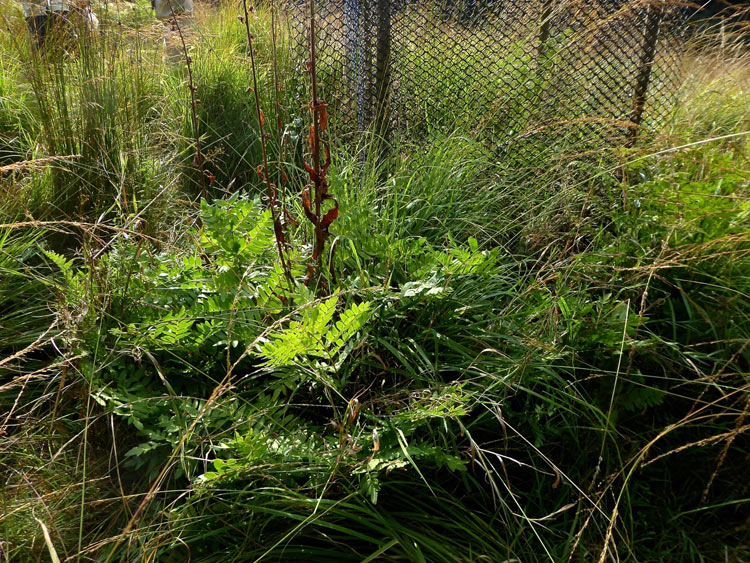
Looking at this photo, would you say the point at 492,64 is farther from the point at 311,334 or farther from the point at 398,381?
the point at 311,334

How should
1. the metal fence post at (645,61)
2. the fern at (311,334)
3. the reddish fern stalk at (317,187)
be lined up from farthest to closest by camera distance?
1. the metal fence post at (645,61)
2. the reddish fern stalk at (317,187)
3. the fern at (311,334)

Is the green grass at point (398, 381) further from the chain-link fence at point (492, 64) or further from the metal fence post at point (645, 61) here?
the metal fence post at point (645, 61)

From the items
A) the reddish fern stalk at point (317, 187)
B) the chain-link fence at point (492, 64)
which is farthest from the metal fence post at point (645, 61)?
the reddish fern stalk at point (317, 187)

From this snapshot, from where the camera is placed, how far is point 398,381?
6.48 feet

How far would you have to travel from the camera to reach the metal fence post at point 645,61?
301cm

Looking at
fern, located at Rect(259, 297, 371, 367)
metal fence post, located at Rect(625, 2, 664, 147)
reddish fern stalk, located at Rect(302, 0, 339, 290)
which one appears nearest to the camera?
fern, located at Rect(259, 297, 371, 367)

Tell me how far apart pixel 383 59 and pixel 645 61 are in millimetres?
1279

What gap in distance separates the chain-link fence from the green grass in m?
0.45

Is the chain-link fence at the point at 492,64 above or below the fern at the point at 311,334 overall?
above

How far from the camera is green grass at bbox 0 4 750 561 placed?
1.61 metres

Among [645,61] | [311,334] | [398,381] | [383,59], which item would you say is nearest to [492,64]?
[383,59]

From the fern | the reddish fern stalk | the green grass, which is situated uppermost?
the reddish fern stalk

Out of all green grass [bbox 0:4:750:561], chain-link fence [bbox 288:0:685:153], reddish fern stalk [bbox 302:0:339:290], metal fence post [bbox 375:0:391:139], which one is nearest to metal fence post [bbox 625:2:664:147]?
chain-link fence [bbox 288:0:685:153]

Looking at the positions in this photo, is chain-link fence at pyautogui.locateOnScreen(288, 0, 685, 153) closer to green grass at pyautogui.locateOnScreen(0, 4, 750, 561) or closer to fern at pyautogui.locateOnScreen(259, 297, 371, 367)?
green grass at pyautogui.locateOnScreen(0, 4, 750, 561)
